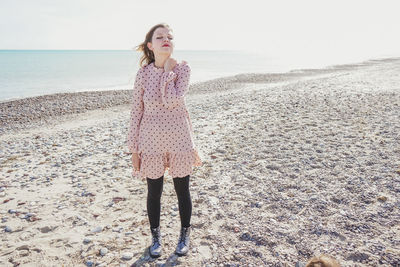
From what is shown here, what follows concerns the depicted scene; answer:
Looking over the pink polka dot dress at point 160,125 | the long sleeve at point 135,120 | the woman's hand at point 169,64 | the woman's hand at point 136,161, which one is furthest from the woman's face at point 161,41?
the woman's hand at point 136,161

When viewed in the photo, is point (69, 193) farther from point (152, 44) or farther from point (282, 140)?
point (282, 140)

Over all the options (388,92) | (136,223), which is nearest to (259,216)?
(136,223)

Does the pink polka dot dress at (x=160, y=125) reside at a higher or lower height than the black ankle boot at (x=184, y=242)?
higher

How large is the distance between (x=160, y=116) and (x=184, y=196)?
43.5 inches

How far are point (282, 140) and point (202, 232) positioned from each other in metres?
5.05

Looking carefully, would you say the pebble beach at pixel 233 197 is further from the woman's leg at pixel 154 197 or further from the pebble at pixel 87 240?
the woman's leg at pixel 154 197

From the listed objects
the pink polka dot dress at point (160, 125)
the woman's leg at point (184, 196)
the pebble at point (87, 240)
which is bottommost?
the pebble at point (87, 240)

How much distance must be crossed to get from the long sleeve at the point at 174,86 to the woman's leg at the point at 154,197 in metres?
0.98

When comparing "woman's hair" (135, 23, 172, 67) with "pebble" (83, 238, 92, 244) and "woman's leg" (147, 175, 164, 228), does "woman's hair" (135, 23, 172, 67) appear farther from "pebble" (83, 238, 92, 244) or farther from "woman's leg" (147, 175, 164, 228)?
"pebble" (83, 238, 92, 244)

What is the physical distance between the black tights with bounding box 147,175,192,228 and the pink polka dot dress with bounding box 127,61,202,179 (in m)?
0.14

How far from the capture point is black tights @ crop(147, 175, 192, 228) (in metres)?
3.79

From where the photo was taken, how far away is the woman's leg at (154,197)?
12.4 ft

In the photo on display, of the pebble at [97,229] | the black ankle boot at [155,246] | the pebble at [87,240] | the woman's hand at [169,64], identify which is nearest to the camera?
the woman's hand at [169,64]

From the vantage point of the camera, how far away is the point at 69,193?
6.24 meters
